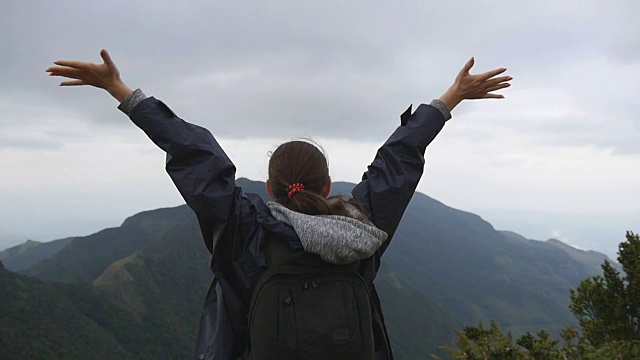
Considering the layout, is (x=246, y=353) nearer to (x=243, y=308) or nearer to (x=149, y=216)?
(x=243, y=308)

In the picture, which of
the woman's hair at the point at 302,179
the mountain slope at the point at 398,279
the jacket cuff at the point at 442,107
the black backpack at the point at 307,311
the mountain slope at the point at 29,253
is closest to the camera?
the black backpack at the point at 307,311

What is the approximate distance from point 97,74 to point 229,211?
1.01 m

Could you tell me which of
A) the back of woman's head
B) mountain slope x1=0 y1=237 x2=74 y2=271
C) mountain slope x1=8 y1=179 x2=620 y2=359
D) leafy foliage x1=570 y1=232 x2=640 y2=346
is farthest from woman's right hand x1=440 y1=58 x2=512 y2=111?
mountain slope x1=0 y1=237 x2=74 y2=271

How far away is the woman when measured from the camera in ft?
8.46

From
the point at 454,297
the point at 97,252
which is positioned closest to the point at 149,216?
the point at 97,252

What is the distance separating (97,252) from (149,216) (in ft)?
66.8

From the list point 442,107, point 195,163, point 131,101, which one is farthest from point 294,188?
point 442,107

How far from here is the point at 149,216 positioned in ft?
406

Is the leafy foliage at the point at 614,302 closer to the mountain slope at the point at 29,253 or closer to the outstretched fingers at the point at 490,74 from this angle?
the outstretched fingers at the point at 490,74

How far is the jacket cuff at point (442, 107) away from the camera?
3.17 metres

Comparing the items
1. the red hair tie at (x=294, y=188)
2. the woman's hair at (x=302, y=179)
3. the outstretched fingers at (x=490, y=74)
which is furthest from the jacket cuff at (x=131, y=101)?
the outstretched fingers at (x=490, y=74)

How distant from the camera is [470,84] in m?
3.35

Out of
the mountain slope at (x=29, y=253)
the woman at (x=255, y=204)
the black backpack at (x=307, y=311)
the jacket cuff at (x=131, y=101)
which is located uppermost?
the mountain slope at (x=29, y=253)

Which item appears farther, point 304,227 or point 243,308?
point 243,308
